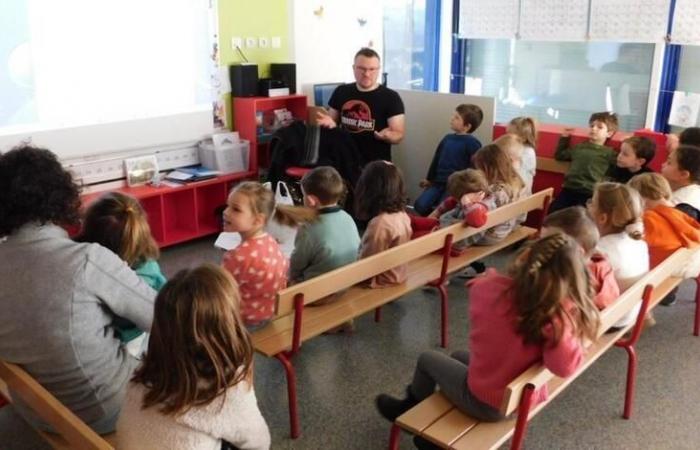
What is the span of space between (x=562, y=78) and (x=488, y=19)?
0.86 m

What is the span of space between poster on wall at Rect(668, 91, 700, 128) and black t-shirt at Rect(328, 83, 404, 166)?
207cm

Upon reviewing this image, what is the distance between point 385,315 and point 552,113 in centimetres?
314

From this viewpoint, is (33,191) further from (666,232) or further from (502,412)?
(666,232)

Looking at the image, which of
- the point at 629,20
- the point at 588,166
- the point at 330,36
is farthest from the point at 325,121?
the point at 629,20

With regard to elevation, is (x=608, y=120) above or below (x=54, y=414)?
above

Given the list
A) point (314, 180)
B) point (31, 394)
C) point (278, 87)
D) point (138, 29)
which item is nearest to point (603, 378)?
point (314, 180)

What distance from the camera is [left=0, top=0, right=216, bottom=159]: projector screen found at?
3773 millimetres

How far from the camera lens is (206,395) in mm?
1458

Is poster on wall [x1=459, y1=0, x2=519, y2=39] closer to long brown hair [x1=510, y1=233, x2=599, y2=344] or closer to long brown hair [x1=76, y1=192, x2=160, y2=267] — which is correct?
long brown hair [x1=510, y1=233, x2=599, y2=344]

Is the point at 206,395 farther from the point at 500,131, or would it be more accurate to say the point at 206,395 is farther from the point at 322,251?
the point at 500,131

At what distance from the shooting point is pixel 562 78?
5586 millimetres

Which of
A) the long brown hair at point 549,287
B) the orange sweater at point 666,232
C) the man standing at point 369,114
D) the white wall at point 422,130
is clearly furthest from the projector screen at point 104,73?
the long brown hair at point 549,287

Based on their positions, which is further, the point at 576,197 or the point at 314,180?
the point at 576,197

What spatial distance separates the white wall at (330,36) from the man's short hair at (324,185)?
257cm
